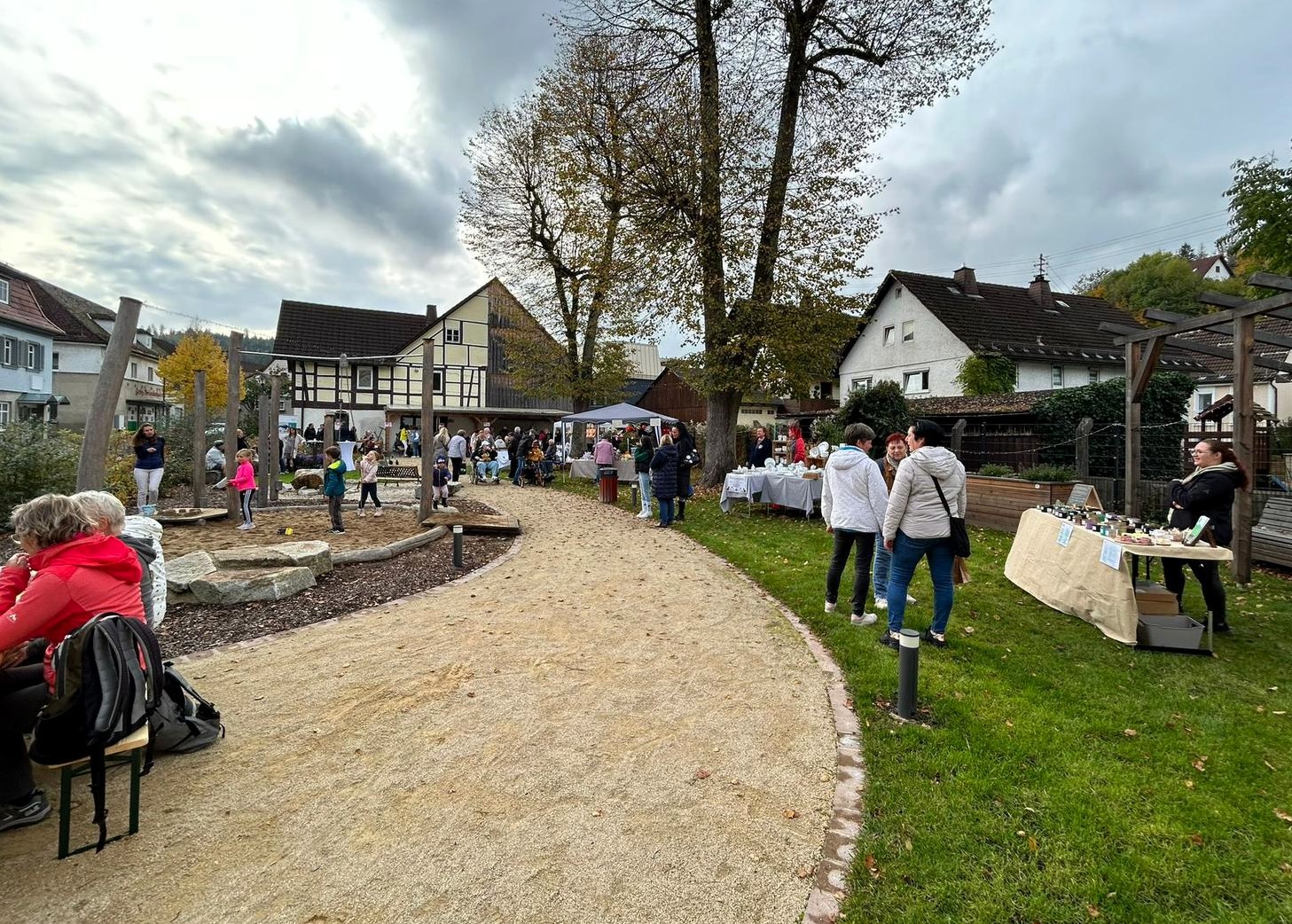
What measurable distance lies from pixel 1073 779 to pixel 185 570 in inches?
301

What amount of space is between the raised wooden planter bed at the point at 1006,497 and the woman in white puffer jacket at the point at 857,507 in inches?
224

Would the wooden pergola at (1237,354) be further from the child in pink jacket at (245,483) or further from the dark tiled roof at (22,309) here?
the dark tiled roof at (22,309)

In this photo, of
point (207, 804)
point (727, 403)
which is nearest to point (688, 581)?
point (207, 804)

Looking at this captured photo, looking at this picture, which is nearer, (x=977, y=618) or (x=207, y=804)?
(x=207, y=804)

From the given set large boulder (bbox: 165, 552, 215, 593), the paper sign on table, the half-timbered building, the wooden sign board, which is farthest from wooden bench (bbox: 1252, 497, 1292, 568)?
the half-timbered building

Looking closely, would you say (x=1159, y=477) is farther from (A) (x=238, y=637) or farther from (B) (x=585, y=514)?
(A) (x=238, y=637)

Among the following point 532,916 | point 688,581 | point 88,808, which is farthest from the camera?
point 688,581

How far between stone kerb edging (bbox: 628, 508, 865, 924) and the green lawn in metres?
0.05

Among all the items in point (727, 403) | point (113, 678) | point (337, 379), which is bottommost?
point (113, 678)

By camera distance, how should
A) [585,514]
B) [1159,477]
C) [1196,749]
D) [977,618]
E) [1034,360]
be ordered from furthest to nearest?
[1034,360], [585,514], [1159,477], [977,618], [1196,749]

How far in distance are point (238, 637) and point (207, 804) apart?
279cm

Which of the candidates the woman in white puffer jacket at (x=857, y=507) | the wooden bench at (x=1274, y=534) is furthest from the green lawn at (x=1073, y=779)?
the wooden bench at (x=1274, y=534)

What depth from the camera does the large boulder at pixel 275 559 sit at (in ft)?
23.8

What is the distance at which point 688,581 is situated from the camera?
7637mm
